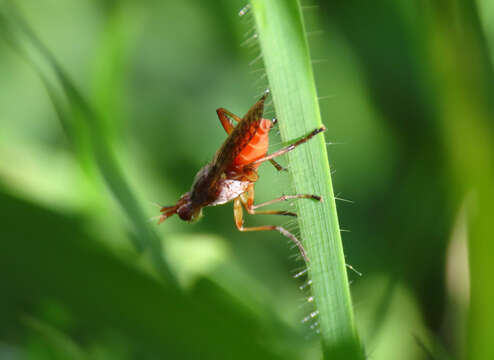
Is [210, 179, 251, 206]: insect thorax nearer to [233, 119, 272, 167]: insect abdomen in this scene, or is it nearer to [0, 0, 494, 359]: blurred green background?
[233, 119, 272, 167]: insect abdomen

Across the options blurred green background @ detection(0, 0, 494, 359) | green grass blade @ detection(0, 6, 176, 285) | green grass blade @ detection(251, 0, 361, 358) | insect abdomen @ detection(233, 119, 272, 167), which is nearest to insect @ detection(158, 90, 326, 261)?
insect abdomen @ detection(233, 119, 272, 167)

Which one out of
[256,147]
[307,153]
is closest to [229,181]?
[256,147]

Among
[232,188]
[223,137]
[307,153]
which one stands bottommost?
[307,153]

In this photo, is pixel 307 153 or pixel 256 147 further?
pixel 256 147

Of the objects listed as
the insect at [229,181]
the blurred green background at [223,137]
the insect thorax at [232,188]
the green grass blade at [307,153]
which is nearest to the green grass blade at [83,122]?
the blurred green background at [223,137]

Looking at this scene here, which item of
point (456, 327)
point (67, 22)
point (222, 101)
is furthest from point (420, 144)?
point (67, 22)

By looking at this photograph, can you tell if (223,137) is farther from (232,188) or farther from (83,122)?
(83,122)
